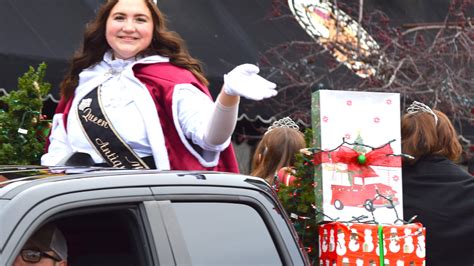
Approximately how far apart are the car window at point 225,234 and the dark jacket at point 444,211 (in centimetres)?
157

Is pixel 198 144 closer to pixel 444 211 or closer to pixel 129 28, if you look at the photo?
pixel 129 28

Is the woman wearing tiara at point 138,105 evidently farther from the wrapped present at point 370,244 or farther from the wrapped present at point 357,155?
the wrapped present at point 370,244

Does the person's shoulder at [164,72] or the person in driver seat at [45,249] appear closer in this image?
the person in driver seat at [45,249]

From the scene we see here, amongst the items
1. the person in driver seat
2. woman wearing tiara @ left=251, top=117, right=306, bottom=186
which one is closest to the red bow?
the person in driver seat

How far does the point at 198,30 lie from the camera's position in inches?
336

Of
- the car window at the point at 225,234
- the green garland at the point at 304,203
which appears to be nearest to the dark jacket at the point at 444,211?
the green garland at the point at 304,203

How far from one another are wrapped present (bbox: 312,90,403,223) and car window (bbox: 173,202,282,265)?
742 millimetres

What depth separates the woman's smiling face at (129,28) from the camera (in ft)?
13.6

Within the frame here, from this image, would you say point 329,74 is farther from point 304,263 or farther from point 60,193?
point 60,193

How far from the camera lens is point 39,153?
4594 millimetres

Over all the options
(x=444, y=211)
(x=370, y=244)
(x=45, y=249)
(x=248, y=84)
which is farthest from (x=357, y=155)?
(x=45, y=249)

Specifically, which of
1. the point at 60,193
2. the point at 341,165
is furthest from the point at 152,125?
the point at 60,193

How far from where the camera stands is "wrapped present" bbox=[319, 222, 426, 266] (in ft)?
12.2

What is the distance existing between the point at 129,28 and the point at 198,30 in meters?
4.41
